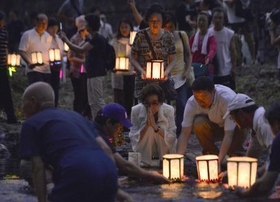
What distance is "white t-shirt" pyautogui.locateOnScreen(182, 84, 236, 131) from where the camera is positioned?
10.9m

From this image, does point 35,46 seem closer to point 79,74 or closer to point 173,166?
point 79,74

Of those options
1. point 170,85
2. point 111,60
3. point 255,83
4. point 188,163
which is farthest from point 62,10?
point 188,163

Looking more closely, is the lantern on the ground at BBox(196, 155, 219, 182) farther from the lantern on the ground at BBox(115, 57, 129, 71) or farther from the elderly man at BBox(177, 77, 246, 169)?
the lantern on the ground at BBox(115, 57, 129, 71)

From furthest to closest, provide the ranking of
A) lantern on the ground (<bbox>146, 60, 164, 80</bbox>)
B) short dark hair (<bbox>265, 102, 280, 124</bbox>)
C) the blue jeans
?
the blue jeans < lantern on the ground (<bbox>146, 60, 164, 80</bbox>) < short dark hair (<bbox>265, 102, 280, 124</bbox>)

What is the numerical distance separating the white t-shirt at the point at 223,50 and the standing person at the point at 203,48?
0.52ft

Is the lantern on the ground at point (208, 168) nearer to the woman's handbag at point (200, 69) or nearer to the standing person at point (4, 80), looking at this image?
the woman's handbag at point (200, 69)

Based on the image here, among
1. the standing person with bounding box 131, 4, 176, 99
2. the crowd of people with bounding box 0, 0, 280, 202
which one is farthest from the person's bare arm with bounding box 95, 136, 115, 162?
the standing person with bounding box 131, 4, 176, 99

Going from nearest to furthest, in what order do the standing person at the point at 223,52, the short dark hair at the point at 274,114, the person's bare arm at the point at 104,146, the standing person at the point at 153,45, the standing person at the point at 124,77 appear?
the person's bare arm at the point at 104,146 < the short dark hair at the point at 274,114 < the standing person at the point at 153,45 < the standing person at the point at 223,52 < the standing person at the point at 124,77

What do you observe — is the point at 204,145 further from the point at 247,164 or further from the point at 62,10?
the point at 62,10

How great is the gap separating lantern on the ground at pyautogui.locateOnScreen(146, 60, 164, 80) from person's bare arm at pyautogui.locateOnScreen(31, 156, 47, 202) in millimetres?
5903

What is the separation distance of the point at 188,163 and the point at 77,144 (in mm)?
5386

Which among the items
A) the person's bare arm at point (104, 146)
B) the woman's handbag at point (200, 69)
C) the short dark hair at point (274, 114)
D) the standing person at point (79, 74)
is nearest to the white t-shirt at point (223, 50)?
the woman's handbag at point (200, 69)

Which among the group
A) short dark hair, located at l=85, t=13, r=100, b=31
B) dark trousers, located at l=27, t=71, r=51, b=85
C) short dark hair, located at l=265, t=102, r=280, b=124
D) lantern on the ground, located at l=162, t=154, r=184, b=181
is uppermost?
short dark hair, located at l=85, t=13, r=100, b=31

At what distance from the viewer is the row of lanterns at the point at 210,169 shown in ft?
30.4
